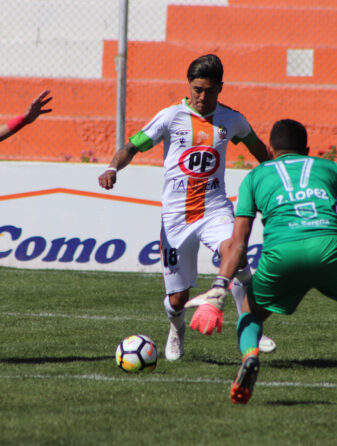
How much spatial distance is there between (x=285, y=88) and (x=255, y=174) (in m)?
12.7

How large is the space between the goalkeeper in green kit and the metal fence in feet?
37.4

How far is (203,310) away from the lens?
446 cm

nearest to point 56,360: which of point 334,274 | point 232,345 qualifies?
point 232,345

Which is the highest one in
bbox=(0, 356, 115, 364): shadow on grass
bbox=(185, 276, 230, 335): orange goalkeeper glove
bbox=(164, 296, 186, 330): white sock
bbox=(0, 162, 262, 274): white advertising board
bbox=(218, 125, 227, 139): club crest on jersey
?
bbox=(218, 125, 227, 139): club crest on jersey

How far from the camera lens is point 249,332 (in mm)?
4750

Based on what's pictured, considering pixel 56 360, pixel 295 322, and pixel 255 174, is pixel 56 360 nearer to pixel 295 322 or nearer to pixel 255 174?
pixel 255 174

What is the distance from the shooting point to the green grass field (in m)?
4.04

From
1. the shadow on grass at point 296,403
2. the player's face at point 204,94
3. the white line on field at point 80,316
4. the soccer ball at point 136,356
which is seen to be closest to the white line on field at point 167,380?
the soccer ball at point 136,356

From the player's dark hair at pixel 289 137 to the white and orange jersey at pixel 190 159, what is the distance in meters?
1.49

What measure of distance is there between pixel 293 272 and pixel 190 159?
202cm

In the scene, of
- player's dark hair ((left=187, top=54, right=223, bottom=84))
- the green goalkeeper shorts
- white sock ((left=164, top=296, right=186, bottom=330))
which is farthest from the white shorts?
the green goalkeeper shorts

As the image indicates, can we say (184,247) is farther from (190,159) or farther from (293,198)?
(293,198)

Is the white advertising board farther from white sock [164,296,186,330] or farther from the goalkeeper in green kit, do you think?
the goalkeeper in green kit

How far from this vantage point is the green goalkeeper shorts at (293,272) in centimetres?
455
